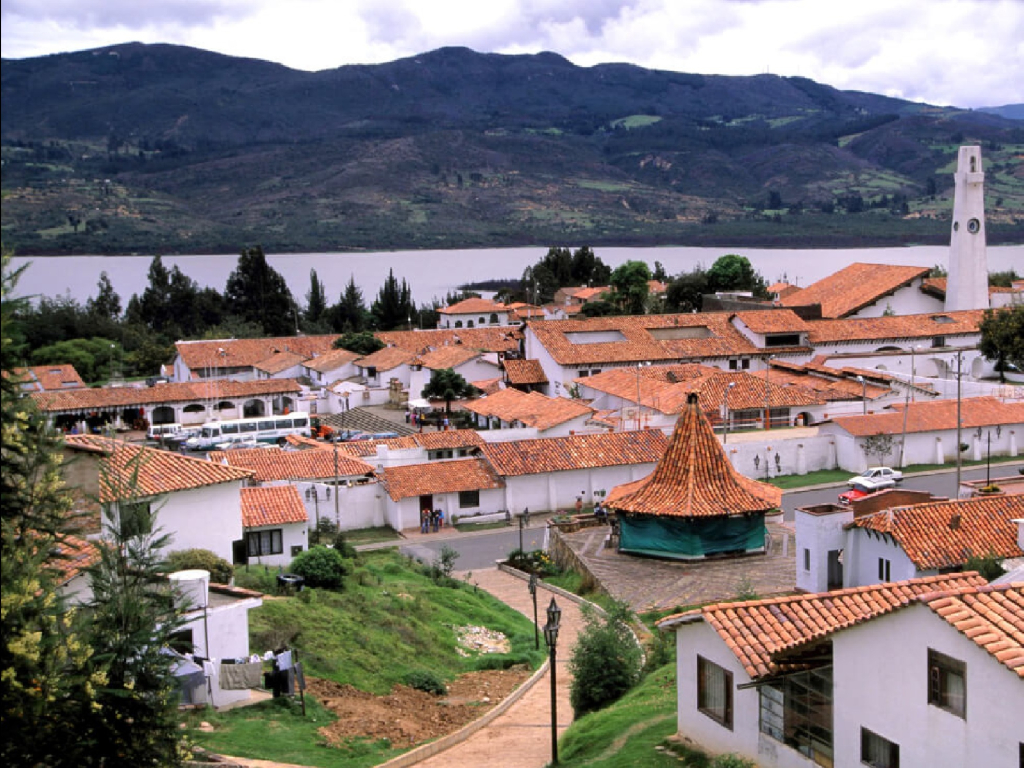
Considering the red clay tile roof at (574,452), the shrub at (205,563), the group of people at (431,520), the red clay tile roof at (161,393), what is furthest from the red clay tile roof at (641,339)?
the shrub at (205,563)

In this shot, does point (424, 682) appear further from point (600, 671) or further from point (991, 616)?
point (991, 616)

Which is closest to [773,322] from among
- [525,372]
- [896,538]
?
[525,372]

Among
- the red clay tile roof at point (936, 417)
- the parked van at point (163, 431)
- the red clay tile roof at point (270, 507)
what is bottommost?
the parked van at point (163, 431)

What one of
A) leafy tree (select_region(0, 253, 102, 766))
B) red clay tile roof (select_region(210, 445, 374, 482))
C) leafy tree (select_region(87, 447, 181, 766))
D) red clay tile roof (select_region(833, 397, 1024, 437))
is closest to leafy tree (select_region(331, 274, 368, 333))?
red clay tile roof (select_region(210, 445, 374, 482))

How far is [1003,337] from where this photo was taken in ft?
165

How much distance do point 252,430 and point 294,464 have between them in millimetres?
14389

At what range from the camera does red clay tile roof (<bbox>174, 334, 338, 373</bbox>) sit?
6419 centimetres

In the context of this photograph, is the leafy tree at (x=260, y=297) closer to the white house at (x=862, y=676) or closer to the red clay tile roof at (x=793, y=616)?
the white house at (x=862, y=676)

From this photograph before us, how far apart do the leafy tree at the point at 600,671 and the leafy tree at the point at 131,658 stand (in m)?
6.89

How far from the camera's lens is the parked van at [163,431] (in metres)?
50.0

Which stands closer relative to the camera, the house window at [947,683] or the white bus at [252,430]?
the house window at [947,683]

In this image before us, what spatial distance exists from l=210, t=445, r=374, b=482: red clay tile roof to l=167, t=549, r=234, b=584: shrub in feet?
48.4

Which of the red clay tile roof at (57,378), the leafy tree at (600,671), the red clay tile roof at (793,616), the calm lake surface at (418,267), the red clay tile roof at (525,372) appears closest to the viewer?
the red clay tile roof at (793,616)

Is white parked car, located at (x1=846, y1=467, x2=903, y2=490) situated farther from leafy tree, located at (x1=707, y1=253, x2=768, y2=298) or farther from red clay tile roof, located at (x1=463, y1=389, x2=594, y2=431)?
leafy tree, located at (x1=707, y1=253, x2=768, y2=298)
